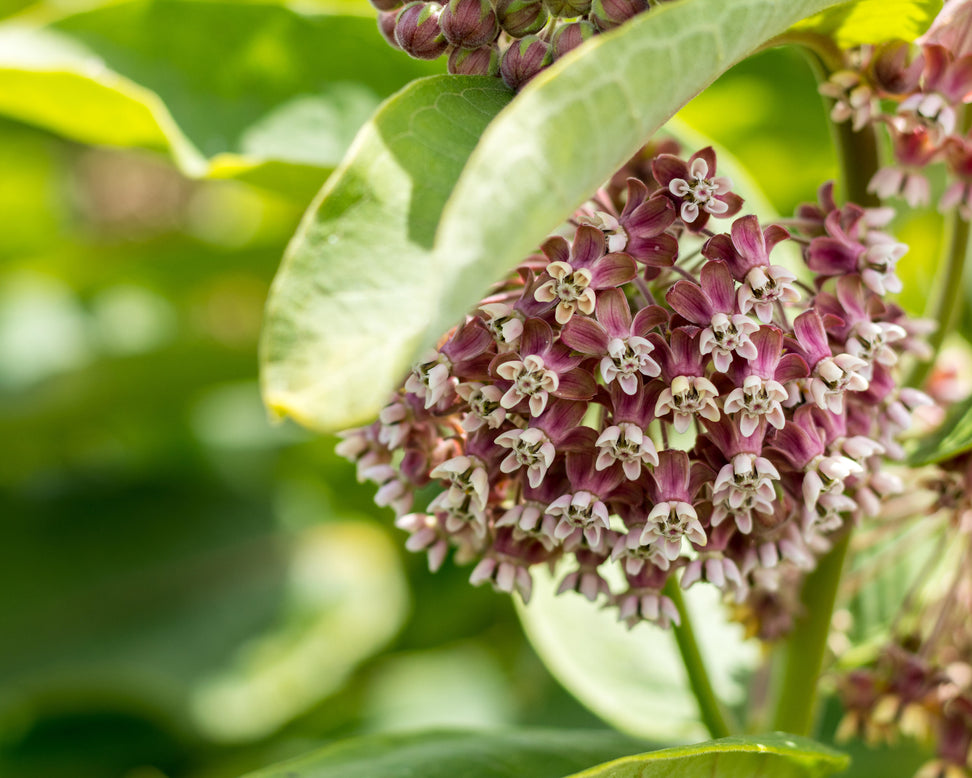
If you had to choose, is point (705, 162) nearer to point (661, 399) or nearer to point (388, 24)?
point (661, 399)

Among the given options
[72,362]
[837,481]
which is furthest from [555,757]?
[72,362]

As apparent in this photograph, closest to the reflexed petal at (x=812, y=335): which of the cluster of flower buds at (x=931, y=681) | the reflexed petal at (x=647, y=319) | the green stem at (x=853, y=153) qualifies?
the reflexed petal at (x=647, y=319)

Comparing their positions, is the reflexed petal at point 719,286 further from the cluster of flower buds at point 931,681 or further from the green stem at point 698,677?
the cluster of flower buds at point 931,681

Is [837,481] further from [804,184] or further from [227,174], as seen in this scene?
[804,184]

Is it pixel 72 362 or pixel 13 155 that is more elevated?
pixel 13 155

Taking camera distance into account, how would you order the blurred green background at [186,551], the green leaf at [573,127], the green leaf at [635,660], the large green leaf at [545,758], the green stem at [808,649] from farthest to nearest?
1. the blurred green background at [186,551]
2. the green leaf at [635,660]
3. the green stem at [808,649]
4. the large green leaf at [545,758]
5. the green leaf at [573,127]

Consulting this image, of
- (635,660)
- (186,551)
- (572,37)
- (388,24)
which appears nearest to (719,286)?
(572,37)
